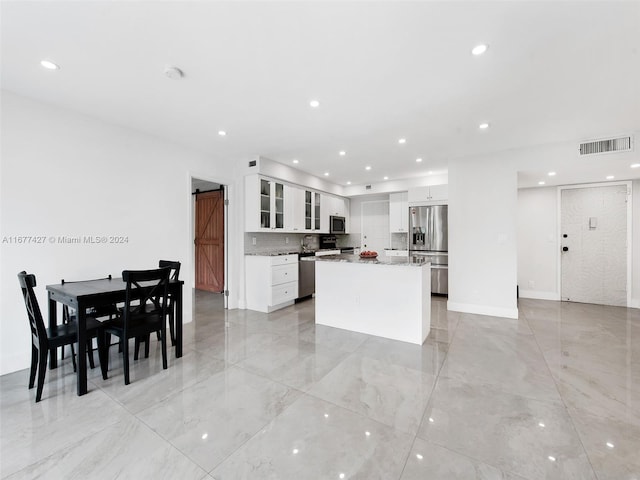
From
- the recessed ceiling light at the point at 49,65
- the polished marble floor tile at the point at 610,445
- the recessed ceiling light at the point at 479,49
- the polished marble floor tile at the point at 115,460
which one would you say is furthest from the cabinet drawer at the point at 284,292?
the recessed ceiling light at the point at 479,49

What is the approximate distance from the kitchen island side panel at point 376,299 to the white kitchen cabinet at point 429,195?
9.54ft

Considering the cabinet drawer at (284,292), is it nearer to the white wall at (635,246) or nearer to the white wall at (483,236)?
the white wall at (483,236)

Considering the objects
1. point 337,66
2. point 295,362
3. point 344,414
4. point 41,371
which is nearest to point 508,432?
point 344,414

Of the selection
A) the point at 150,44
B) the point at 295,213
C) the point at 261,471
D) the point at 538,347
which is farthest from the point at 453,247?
the point at 150,44

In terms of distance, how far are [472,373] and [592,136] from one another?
3.66m

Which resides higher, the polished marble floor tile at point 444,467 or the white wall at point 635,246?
the white wall at point 635,246

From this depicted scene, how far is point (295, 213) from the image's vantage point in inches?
217

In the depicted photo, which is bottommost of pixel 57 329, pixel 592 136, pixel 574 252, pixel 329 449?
pixel 329 449

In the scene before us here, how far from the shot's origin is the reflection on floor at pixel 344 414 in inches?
59.7

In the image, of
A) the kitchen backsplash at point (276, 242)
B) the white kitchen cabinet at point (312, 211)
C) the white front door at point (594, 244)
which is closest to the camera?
the white front door at point (594, 244)

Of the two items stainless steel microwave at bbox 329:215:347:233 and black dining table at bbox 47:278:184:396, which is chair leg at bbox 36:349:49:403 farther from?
stainless steel microwave at bbox 329:215:347:233

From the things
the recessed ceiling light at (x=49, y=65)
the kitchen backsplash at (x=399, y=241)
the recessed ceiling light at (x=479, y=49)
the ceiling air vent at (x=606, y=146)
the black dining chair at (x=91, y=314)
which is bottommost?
the black dining chair at (x=91, y=314)

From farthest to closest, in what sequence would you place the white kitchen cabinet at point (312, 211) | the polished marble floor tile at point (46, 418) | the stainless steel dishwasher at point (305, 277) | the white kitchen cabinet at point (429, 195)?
the white kitchen cabinet at point (312, 211), the white kitchen cabinet at point (429, 195), the stainless steel dishwasher at point (305, 277), the polished marble floor tile at point (46, 418)

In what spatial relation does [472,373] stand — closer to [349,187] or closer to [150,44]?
[150,44]
